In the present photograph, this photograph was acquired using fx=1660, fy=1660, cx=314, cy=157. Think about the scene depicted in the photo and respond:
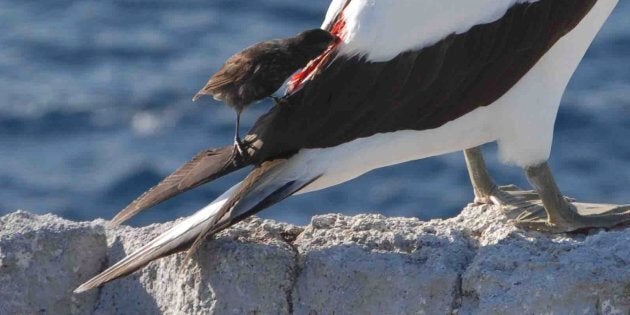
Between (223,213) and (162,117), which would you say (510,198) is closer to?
(223,213)

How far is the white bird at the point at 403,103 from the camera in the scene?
19.6 feet

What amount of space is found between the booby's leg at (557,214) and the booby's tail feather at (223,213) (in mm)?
913

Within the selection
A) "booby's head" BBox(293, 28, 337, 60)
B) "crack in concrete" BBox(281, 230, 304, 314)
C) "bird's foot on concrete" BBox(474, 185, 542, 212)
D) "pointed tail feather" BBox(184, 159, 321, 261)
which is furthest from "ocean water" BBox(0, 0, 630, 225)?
"booby's head" BBox(293, 28, 337, 60)

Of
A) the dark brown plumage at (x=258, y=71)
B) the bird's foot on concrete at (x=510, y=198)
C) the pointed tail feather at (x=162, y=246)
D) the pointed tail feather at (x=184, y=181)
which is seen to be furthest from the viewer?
the bird's foot on concrete at (x=510, y=198)

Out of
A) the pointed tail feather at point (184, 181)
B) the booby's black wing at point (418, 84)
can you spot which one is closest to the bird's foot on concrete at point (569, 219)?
the booby's black wing at point (418, 84)

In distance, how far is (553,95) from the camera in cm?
633

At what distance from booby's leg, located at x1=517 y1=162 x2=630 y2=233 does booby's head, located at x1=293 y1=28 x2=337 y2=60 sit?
3.47ft

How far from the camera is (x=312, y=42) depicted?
581 cm

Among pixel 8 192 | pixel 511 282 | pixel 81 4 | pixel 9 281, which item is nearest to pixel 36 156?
pixel 8 192

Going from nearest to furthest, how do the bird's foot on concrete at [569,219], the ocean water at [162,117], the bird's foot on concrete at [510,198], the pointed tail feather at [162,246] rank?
the pointed tail feather at [162,246], the bird's foot on concrete at [569,219], the bird's foot on concrete at [510,198], the ocean water at [162,117]

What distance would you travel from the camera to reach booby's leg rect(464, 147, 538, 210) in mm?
6621

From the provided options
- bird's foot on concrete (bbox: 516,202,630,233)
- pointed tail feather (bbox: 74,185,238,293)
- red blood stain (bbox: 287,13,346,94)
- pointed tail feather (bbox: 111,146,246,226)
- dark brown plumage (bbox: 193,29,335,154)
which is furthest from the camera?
bird's foot on concrete (bbox: 516,202,630,233)

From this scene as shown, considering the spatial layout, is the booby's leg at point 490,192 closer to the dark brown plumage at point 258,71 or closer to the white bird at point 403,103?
the white bird at point 403,103

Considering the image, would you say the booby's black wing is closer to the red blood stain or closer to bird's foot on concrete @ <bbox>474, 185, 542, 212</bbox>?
the red blood stain
